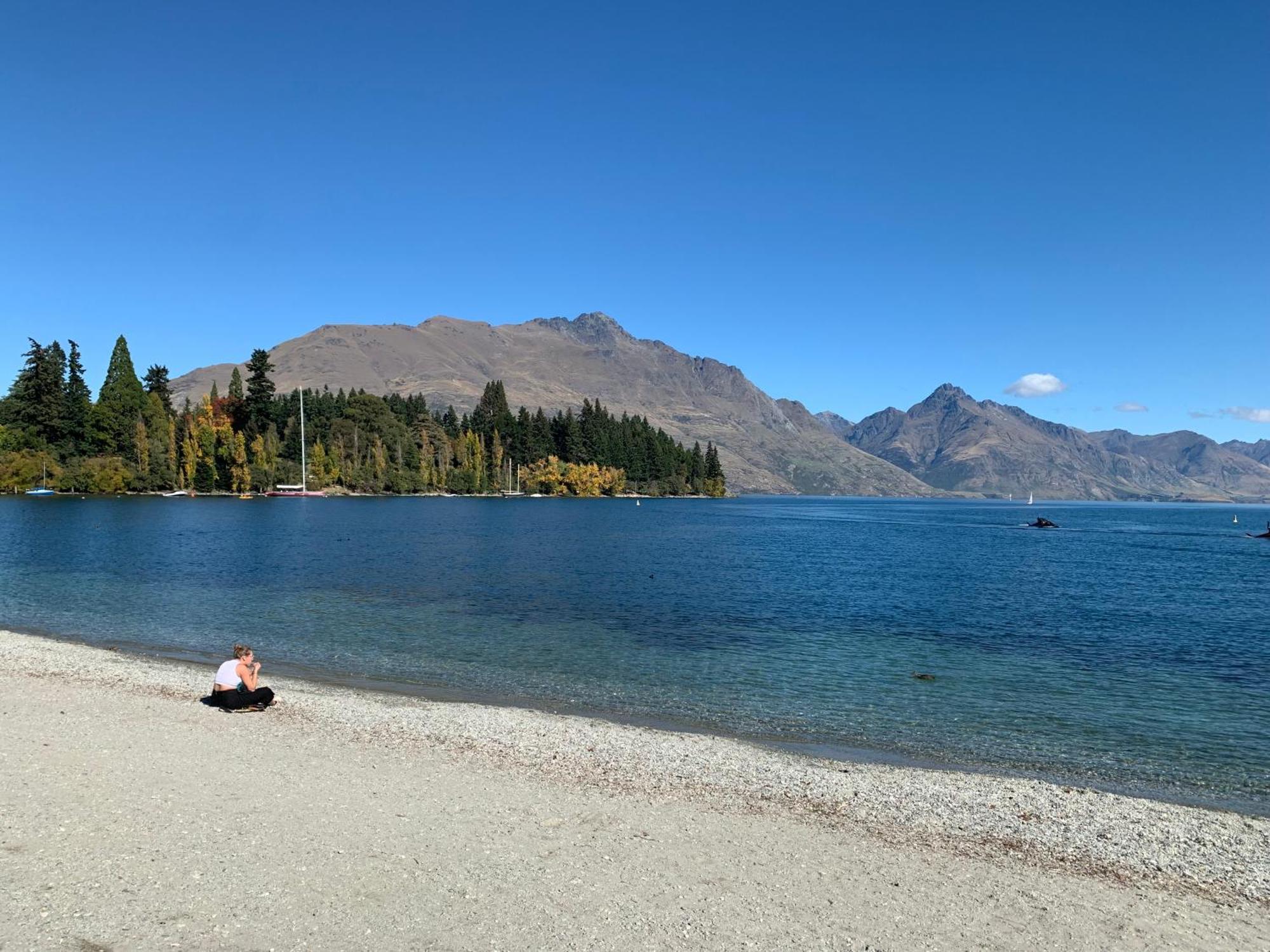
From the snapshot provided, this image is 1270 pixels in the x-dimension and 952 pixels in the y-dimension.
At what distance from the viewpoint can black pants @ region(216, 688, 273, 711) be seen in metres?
21.5

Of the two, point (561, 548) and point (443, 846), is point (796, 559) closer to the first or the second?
point (561, 548)

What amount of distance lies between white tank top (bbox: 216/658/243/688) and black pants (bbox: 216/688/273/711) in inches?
8.8

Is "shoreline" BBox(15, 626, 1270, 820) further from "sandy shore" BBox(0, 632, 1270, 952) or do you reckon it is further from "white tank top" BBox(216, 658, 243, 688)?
"white tank top" BBox(216, 658, 243, 688)

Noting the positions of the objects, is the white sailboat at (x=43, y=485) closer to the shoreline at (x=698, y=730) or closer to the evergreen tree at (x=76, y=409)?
the evergreen tree at (x=76, y=409)

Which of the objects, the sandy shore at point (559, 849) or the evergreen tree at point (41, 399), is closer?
the sandy shore at point (559, 849)

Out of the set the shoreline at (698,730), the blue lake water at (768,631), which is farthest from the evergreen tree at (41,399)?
the shoreline at (698,730)

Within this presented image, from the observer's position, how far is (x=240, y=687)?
858 inches

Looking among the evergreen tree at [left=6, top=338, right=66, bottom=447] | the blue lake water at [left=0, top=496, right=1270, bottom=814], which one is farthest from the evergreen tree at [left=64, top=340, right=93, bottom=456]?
the blue lake water at [left=0, top=496, right=1270, bottom=814]

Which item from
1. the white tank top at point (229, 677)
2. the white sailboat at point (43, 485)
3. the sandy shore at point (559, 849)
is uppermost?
the white sailboat at point (43, 485)

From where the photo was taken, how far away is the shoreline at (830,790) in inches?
529

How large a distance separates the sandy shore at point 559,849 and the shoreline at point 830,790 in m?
0.08

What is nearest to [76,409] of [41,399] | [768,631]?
[41,399]

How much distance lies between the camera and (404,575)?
60.1 m

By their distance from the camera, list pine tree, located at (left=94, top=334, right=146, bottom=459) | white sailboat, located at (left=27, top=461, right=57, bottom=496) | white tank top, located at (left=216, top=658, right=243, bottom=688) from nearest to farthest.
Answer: white tank top, located at (left=216, top=658, right=243, bottom=688)
white sailboat, located at (left=27, top=461, right=57, bottom=496)
pine tree, located at (left=94, top=334, right=146, bottom=459)
